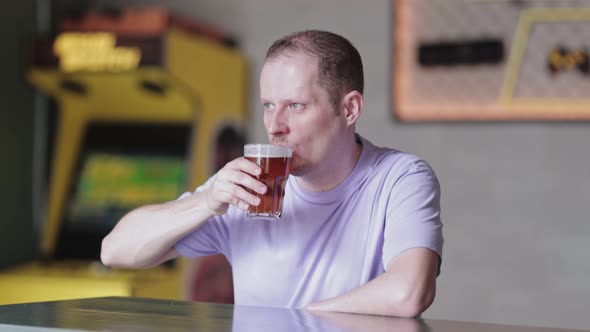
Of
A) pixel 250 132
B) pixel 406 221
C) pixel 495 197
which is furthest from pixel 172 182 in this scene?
pixel 406 221

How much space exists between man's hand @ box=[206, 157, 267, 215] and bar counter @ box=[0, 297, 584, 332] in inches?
8.8

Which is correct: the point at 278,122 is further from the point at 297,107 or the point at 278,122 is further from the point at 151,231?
the point at 151,231

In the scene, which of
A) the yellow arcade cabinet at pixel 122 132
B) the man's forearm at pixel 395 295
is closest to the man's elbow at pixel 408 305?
the man's forearm at pixel 395 295

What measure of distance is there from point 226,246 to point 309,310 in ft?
1.60

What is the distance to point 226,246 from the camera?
2.14 meters

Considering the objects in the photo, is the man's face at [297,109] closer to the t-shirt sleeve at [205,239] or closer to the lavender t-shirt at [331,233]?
the lavender t-shirt at [331,233]

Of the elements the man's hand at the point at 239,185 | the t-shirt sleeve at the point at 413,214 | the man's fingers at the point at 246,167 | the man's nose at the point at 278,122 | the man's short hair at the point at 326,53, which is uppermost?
the man's short hair at the point at 326,53

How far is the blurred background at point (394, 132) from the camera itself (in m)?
3.78

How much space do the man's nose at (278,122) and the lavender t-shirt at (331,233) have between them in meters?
0.19

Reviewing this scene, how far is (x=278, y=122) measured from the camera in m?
1.91

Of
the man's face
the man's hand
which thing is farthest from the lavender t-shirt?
the man's hand

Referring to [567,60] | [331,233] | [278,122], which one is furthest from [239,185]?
[567,60]

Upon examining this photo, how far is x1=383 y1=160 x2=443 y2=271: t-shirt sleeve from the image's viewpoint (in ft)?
5.97

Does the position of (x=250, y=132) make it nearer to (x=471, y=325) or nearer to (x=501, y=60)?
(x=501, y=60)
